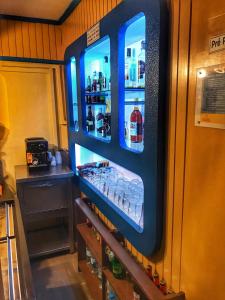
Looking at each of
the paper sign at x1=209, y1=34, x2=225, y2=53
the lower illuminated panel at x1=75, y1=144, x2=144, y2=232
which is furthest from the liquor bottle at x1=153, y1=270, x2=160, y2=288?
the paper sign at x1=209, y1=34, x2=225, y2=53

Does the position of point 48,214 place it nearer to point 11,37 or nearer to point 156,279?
point 156,279

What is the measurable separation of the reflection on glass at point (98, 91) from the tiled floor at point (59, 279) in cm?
144

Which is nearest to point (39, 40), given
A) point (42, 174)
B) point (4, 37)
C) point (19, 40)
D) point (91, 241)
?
point (19, 40)

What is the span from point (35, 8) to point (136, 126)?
6.03 ft

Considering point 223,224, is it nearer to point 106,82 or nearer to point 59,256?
point 106,82

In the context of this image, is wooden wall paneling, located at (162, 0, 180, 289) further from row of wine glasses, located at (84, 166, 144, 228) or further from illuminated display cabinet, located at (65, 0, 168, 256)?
row of wine glasses, located at (84, 166, 144, 228)

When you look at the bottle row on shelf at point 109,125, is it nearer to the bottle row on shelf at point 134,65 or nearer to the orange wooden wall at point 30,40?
the bottle row on shelf at point 134,65

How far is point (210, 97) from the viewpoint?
900 mm

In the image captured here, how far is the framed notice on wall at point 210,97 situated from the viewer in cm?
86

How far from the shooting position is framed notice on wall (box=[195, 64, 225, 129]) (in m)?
0.86

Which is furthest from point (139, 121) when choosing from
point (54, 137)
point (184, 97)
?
point (54, 137)

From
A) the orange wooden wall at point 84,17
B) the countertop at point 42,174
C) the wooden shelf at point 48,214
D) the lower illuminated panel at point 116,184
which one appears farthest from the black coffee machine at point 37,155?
the orange wooden wall at point 84,17

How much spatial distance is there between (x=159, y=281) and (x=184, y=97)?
96cm

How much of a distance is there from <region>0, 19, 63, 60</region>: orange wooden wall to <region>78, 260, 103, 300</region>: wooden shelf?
91.5 inches
